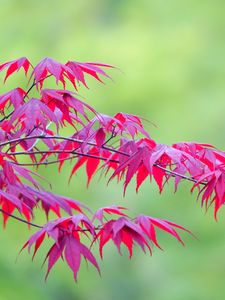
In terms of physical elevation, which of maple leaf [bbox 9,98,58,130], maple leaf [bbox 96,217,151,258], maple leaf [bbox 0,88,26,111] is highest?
maple leaf [bbox 0,88,26,111]

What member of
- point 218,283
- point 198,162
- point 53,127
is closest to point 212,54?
point 53,127

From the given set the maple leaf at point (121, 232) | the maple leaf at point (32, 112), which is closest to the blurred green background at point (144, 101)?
the maple leaf at point (121, 232)

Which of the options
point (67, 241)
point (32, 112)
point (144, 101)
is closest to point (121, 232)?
point (67, 241)

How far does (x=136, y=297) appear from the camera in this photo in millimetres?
4652

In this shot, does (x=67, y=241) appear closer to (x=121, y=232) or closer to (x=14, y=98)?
(x=121, y=232)

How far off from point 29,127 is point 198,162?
38 cm

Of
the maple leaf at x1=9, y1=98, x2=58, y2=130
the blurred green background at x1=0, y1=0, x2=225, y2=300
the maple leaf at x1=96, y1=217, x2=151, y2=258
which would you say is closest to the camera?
the maple leaf at x1=9, y1=98, x2=58, y2=130

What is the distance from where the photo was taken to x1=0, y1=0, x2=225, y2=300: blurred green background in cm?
430

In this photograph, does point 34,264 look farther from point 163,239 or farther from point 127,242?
point 127,242

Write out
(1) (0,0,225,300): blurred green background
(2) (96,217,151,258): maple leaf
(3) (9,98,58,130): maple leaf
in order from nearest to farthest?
(3) (9,98,58,130): maple leaf
(2) (96,217,151,258): maple leaf
(1) (0,0,225,300): blurred green background

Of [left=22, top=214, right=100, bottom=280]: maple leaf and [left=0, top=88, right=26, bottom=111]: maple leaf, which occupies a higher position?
[left=0, top=88, right=26, bottom=111]: maple leaf

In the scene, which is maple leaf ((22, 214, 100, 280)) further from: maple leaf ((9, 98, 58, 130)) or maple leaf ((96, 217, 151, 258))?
A: maple leaf ((9, 98, 58, 130))

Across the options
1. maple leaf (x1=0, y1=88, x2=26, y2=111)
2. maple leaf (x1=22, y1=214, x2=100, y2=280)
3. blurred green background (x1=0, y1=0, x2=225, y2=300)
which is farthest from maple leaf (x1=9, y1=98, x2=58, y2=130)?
blurred green background (x1=0, y1=0, x2=225, y2=300)

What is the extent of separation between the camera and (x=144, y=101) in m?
4.57
